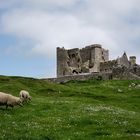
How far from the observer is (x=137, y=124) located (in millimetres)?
33500

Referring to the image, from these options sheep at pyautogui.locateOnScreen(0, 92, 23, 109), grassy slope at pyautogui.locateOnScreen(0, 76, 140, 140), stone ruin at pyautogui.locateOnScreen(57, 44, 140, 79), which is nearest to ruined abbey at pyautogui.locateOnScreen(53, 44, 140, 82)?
stone ruin at pyautogui.locateOnScreen(57, 44, 140, 79)

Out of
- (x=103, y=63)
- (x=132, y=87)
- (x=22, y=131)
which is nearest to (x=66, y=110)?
(x=22, y=131)

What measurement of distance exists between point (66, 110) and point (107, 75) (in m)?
59.1

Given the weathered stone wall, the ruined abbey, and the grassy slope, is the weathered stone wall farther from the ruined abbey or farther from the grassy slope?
the grassy slope

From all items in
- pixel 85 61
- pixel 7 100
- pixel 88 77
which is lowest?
pixel 7 100

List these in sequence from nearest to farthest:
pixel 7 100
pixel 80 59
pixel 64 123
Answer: pixel 64 123, pixel 7 100, pixel 80 59

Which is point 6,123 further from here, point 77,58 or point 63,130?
point 77,58

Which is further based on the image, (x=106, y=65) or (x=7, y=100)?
(x=106, y=65)

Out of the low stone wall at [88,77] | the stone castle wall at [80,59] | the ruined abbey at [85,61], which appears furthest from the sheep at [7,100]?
the stone castle wall at [80,59]

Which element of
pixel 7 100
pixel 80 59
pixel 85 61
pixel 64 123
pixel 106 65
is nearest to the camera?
pixel 64 123

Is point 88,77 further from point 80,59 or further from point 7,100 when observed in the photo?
point 7,100

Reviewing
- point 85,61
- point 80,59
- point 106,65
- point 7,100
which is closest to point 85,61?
point 85,61

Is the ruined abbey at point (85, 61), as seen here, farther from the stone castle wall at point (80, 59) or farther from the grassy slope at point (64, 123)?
the grassy slope at point (64, 123)

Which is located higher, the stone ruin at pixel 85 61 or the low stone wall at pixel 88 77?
the stone ruin at pixel 85 61
